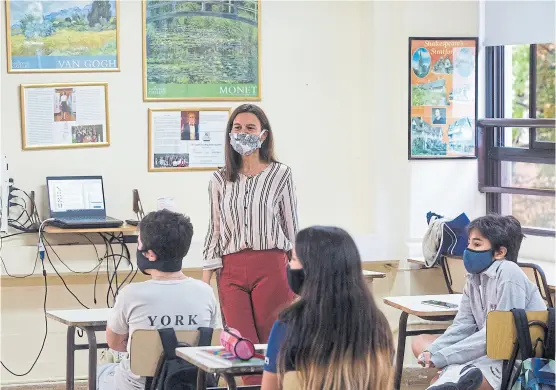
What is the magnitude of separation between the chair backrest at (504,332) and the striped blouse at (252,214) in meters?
1.03

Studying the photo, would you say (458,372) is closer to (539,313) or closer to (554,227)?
(539,313)

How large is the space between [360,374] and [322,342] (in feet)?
0.49

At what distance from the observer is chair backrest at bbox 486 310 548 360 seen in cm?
395

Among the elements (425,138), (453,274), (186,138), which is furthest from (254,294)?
(425,138)

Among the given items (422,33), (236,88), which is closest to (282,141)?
(236,88)

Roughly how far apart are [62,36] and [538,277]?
3.09 m

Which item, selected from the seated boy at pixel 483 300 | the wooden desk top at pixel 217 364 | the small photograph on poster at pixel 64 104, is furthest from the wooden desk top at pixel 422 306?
the small photograph on poster at pixel 64 104

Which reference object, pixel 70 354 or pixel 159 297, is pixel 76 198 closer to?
pixel 70 354

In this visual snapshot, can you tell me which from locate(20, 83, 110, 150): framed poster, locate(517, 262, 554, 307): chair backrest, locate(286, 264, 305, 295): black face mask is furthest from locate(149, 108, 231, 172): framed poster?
locate(286, 264, 305, 295): black face mask

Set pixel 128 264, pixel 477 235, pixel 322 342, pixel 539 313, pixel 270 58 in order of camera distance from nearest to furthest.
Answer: pixel 322 342, pixel 539 313, pixel 477 235, pixel 128 264, pixel 270 58

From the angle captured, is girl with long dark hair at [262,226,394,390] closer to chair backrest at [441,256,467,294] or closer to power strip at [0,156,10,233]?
chair backrest at [441,256,467,294]

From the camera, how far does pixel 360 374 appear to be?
2.84 meters

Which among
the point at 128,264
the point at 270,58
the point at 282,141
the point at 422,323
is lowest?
the point at 422,323

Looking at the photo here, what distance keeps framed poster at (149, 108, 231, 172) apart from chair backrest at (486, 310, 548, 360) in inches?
107
